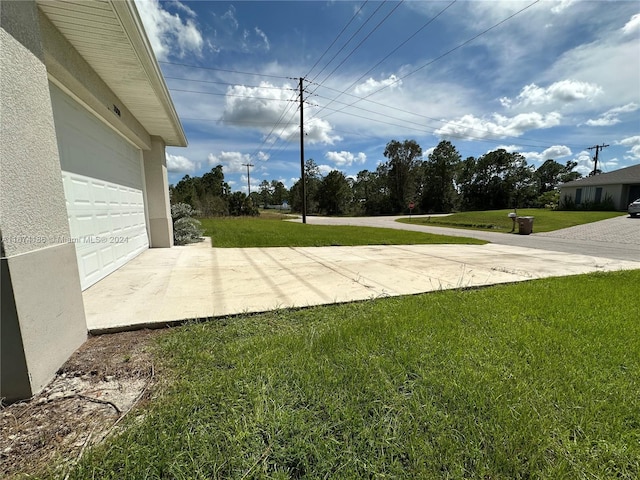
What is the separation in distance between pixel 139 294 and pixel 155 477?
120 inches

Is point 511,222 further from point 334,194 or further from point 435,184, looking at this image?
point 334,194

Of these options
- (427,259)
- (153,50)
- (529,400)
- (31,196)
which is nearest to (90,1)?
(153,50)

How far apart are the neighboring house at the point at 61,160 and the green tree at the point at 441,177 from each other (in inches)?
1776

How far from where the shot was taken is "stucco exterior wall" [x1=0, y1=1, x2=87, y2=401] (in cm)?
175

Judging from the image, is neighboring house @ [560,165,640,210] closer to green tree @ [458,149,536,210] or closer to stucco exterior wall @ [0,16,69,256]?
green tree @ [458,149,536,210]

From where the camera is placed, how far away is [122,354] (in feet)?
7.78

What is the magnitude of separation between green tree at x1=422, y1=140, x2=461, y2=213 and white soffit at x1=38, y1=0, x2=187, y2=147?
45163 millimetres

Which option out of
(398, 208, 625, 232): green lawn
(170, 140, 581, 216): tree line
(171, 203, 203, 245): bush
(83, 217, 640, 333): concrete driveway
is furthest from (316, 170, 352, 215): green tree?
(83, 217, 640, 333): concrete driveway

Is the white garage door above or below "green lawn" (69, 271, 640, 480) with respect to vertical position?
above

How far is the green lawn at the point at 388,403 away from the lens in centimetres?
137

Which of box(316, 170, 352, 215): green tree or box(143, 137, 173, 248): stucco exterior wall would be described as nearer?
box(143, 137, 173, 248): stucco exterior wall

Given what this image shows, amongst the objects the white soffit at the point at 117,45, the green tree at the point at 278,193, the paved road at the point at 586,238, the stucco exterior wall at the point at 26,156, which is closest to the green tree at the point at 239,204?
the paved road at the point at 586,238

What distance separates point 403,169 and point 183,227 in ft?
134

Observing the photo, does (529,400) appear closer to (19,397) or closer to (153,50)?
(19,397)
